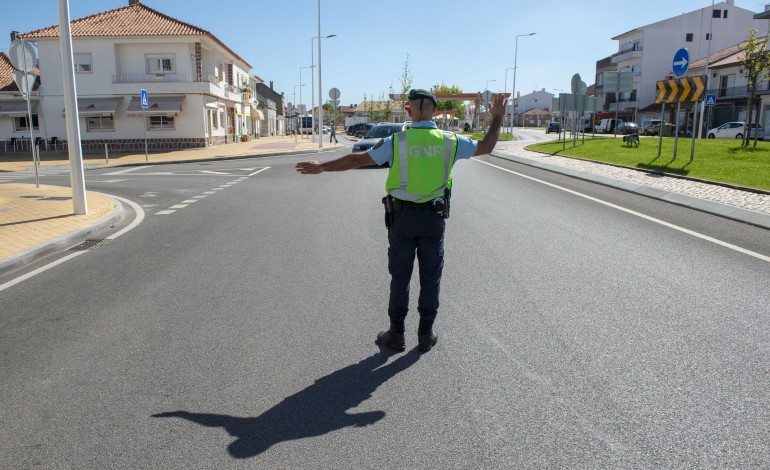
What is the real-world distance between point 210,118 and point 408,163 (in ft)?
132

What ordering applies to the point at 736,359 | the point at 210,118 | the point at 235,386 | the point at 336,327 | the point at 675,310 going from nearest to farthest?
the point at 235,386, the point at 736,359, the point at 336,327, the point at 675,310, the point at 210,118

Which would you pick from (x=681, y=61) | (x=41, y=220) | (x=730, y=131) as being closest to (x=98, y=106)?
(x=41, y=220)

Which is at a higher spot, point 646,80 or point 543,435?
point 646,80

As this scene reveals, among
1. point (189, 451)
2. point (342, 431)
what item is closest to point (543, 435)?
point (342, 431)

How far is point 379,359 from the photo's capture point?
4195 millimetres

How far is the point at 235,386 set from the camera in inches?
147

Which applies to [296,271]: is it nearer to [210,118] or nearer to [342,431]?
[342,431]

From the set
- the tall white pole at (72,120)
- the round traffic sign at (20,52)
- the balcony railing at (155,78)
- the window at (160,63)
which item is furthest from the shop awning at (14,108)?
the tall white pole at (72,120)

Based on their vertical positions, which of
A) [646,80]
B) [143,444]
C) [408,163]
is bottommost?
[143,444]

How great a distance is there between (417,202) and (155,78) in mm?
38156

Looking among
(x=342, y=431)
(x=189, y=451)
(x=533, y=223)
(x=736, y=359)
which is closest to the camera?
(x=189, y=451)

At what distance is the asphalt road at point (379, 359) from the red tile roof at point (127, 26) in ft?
111

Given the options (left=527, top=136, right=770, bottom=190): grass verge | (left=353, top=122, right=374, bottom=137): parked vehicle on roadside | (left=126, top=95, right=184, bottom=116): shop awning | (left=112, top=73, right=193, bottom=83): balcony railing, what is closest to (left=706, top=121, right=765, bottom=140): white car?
(left=527, top=136, right=770, bottom=190): grass verge

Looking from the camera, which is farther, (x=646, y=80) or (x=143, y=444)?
(x=646, y=80)
